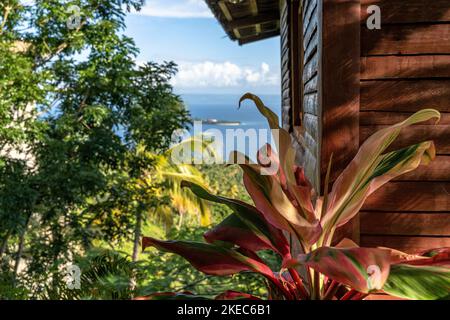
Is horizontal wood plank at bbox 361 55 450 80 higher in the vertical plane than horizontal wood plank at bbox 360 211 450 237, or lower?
higher

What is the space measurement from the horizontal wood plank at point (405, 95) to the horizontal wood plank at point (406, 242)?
47 centimetres

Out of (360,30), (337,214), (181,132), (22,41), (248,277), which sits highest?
(22,41)

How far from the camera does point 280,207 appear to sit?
1347mm

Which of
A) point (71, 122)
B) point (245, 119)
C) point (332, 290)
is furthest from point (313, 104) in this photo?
point (245, 119)

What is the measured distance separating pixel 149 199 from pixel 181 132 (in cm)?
118

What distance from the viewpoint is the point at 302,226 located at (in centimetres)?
134

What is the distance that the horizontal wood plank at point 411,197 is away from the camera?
72.8 inches

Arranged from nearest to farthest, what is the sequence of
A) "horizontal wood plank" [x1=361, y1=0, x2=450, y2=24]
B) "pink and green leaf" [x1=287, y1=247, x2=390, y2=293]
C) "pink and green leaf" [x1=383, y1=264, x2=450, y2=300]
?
"pink and green leaf" [x1=287, y1=247, x2=390, y2=293]
"pink and green leaf" [x1=383, y1=264, x2=450, y2=300]
"horizontal wood plank" [x1=361, y1=0, x2=450, y2=24]

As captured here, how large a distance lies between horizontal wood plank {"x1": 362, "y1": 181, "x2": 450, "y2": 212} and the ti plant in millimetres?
401

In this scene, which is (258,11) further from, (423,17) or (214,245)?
(214,245)

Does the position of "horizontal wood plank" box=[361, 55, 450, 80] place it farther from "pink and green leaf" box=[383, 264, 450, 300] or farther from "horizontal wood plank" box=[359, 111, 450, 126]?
"pink and green leaf" box=[383, 264, 450, 300]

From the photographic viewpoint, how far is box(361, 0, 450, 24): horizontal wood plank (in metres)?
1.83

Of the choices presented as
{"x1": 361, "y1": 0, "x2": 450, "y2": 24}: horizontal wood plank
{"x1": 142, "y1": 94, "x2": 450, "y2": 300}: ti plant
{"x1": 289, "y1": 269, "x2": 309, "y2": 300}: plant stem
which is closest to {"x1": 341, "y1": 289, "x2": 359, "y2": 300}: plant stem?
{"x1": 142, "y1": 94, "x2": 450, "y2": 300}: ti plant
